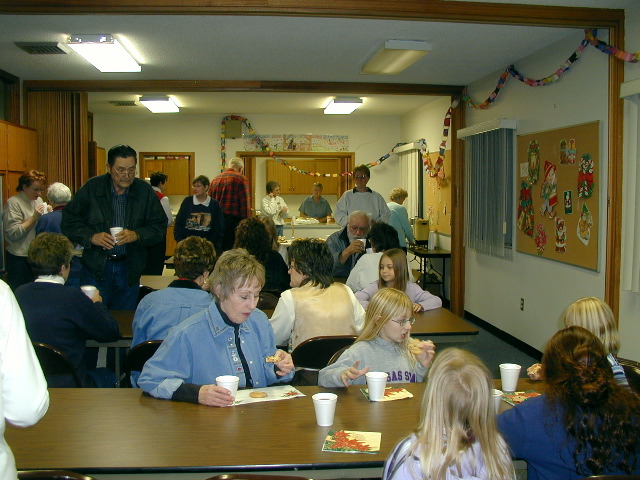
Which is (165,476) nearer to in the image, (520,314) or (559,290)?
(559,290)

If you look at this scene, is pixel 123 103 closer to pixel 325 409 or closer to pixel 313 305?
pixel 313 305

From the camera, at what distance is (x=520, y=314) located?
6371 mm

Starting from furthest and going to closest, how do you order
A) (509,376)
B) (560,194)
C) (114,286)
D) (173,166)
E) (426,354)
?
(173,166) < (560,194) < (114,286) < (426,354) < (509,376)

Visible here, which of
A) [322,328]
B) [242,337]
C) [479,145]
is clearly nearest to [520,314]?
[479,145]

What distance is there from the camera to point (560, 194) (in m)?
5.49

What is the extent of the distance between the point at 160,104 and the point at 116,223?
601cm

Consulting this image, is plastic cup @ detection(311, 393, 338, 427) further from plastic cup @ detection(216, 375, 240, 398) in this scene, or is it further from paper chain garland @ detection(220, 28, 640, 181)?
paper chain garland @ detection(220, 28, 640, 181)

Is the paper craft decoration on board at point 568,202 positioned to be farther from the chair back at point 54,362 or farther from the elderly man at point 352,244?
the chair back at point 54,362

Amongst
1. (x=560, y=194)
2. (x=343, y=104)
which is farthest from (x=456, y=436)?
(x=343, y=104)

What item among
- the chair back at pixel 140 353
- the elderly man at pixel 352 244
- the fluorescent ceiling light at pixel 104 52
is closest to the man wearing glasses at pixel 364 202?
the elderly man at pixel 352 244

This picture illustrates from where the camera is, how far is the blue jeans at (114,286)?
4113 millimetres

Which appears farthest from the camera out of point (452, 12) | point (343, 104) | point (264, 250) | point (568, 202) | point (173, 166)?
point (173, 166)

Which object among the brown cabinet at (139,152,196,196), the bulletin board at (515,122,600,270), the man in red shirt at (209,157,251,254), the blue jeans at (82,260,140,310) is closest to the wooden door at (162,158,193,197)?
the brown cabinet at (139,152,196,196)

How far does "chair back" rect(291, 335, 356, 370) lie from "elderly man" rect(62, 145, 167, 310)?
60.1 inches
